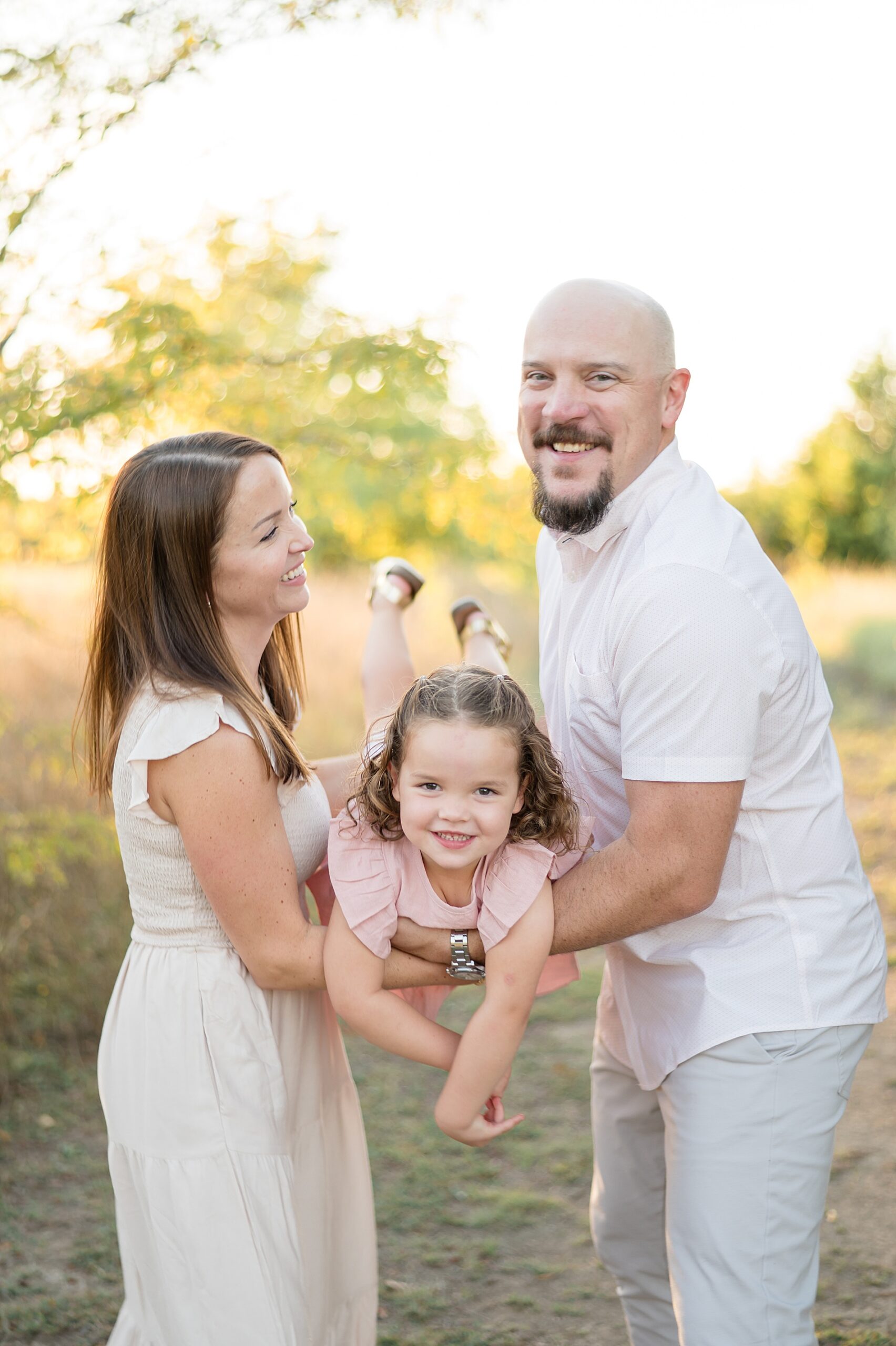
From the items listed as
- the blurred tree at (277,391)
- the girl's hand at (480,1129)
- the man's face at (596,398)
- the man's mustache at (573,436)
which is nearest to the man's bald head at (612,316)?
the man's face at (596,398)

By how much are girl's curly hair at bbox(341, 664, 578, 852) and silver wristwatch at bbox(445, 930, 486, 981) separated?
205mm

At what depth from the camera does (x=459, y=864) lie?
2148mm

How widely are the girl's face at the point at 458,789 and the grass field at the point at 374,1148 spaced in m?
2.03

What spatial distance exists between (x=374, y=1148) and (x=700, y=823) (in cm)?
295

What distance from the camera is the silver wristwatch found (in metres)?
2.22

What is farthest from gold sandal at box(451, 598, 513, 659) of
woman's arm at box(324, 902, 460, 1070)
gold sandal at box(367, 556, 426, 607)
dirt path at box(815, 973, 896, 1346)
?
dirt path at box(815, 973, 896, 1346)

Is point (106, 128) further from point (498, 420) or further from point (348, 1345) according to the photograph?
point (348, 1345)

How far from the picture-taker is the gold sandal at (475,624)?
312cm

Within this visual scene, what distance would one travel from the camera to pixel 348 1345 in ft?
8.59

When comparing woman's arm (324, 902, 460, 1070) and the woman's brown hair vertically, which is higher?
the woman's brown hair

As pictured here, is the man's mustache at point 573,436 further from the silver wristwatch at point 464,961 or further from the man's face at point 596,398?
the silver wristwatch at point 464,961

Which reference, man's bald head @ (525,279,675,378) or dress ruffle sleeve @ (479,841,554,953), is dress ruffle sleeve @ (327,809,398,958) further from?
man's bald head @ (525,279,675,378)

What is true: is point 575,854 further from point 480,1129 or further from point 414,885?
point 480,1129

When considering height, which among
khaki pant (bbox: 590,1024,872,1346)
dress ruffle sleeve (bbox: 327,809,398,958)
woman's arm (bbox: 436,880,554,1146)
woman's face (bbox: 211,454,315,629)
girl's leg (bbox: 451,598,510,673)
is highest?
woman's face (bbox: 211,454,315,629)
